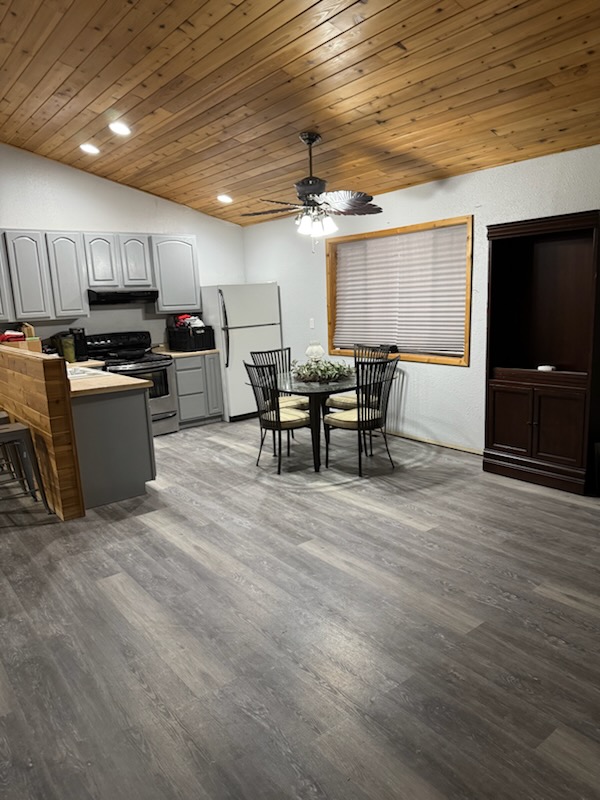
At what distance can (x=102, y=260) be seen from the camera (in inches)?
230

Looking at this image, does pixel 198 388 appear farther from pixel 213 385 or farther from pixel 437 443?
pixel 437 443

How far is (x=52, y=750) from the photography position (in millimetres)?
1817

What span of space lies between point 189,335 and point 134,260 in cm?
102

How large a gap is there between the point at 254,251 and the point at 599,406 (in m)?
4.81

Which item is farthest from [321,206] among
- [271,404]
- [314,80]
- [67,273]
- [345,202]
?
[67,273]

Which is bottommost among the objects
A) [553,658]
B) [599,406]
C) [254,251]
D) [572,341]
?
[553,658]

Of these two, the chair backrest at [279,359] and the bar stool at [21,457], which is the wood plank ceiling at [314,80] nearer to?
the chair backrest at [279,359]

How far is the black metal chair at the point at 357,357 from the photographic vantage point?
5133 millimetres

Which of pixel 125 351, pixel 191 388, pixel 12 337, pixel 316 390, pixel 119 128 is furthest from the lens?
pixel 191 388

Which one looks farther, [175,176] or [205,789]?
[175,176]

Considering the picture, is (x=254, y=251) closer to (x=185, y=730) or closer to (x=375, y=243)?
(x=375, y=243)

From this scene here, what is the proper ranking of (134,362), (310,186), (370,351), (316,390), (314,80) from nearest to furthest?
(314,80)
(310,186)
(316,390)
(370,351)
(134,362)

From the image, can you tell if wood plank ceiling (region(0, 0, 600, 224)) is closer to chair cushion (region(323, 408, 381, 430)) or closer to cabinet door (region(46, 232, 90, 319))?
cabinet door (region(46, 232, 90, 319))

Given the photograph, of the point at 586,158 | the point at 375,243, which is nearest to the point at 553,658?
the point at 586,158
